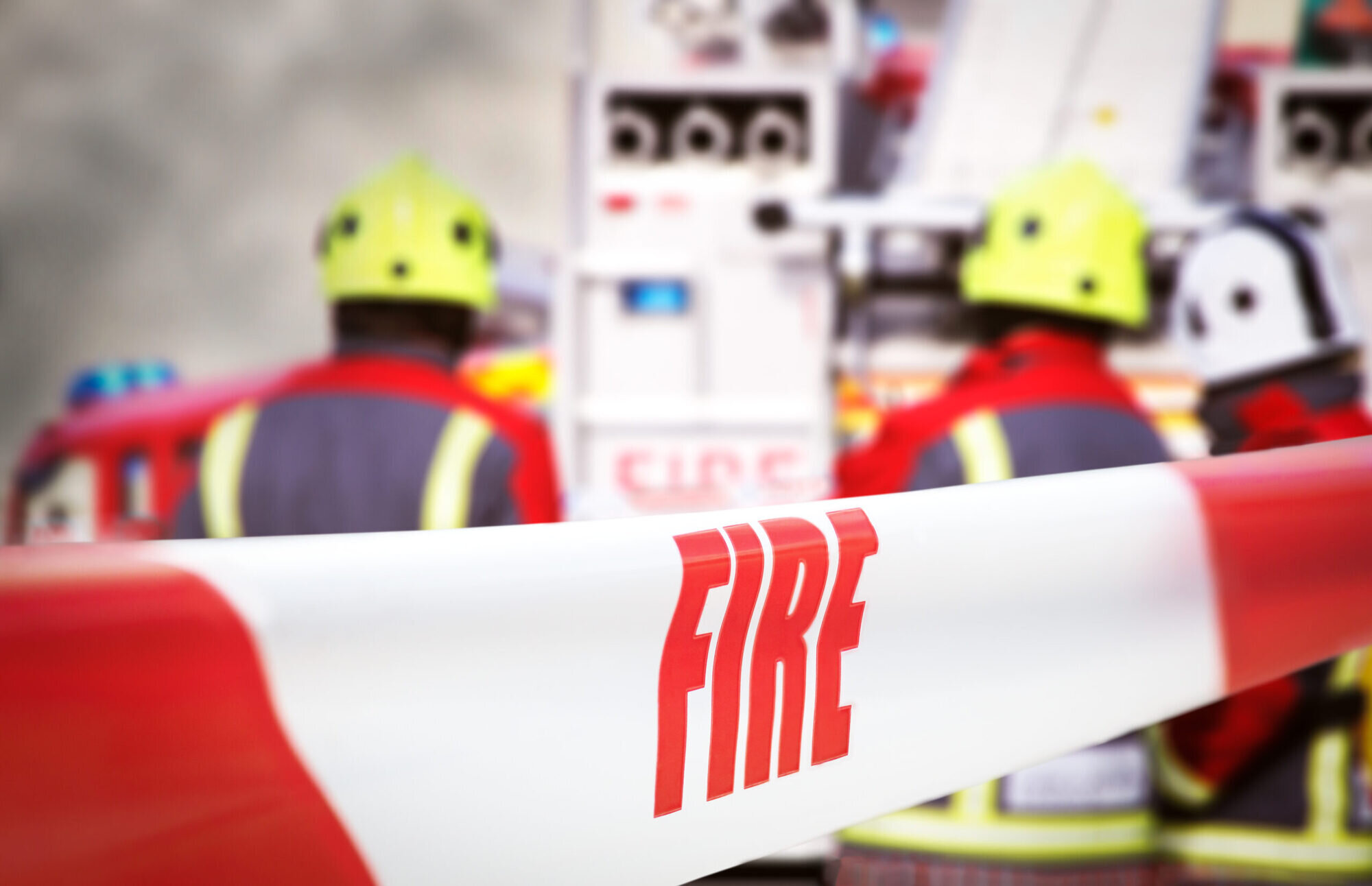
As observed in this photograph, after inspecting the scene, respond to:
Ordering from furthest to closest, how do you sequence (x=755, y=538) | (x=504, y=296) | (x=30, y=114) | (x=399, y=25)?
1. (x=30, y=114)
2. (x=399, y=25)
3. (x=504, y=296)
4. (x=755, y=538)

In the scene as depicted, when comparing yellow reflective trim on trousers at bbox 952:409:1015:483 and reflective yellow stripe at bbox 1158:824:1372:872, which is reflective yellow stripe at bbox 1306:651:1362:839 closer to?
reflective yellow stripe at bbox 1158:824:1372:872

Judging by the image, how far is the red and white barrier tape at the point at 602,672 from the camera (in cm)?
60

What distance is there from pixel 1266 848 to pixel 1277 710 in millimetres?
279

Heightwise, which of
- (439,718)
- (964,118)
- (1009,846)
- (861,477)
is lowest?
(1009,846)

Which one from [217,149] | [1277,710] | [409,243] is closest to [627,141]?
[409,243]

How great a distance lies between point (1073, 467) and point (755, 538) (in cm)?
124

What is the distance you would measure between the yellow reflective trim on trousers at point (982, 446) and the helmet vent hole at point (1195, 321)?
60 cm

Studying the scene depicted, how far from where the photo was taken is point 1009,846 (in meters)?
1.96

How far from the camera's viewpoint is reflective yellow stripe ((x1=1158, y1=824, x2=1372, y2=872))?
6.51 ft

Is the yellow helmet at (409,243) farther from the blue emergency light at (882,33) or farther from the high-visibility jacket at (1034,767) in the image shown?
the blue emergency light at (882,33)

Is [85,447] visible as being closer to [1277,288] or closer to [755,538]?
[1277,288]

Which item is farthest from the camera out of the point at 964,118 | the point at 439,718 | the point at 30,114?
the point at 30,114

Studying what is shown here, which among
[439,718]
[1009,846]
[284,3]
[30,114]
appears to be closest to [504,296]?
[1009,846]

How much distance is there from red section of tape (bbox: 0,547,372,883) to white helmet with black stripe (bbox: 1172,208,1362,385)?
1.99m
